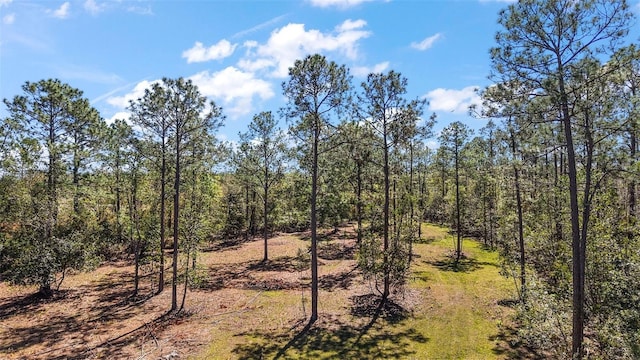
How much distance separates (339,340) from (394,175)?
34.1 feet

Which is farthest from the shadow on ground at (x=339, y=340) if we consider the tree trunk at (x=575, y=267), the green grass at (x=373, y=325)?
the tree trunk at (x=575, y=267)

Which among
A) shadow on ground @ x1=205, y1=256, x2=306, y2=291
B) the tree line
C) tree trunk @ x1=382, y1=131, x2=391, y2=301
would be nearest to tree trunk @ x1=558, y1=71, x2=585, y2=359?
the tree line

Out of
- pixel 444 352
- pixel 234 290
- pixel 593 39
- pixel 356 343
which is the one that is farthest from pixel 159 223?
pixel 593 39

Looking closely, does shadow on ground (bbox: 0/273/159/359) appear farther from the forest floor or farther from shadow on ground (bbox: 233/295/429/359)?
shadow on ground (bbox: 233/295/429/359)

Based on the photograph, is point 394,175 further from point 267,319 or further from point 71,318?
point 71,318

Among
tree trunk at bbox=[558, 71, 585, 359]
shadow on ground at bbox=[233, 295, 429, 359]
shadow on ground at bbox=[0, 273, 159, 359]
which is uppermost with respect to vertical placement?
tree trunk at bbox=[558, 71, 585, 359]

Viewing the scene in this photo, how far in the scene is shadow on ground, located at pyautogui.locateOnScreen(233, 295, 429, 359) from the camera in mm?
13820

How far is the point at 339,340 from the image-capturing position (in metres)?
15.1

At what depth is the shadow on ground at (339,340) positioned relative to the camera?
13.8 m

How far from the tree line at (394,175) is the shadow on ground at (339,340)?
1.52 metres

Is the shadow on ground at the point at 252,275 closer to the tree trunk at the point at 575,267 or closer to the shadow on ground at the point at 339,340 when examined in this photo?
the shadow on ground at the point at 339,340

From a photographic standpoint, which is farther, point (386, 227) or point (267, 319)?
point (386, 227)

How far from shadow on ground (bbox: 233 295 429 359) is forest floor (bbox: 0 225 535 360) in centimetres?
4

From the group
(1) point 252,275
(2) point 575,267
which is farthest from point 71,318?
(2) point 575,267
